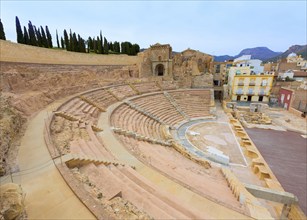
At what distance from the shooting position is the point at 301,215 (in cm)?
607

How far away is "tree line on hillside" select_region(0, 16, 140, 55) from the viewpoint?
16.9 meters

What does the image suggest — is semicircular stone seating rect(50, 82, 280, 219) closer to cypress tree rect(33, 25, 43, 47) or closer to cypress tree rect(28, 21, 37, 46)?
cypress tree rect(28, 21, 37, 46)

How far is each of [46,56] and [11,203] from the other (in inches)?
686

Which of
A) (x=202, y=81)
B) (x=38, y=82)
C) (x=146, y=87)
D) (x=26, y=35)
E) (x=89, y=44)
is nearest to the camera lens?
Result: (x=38, y=82)

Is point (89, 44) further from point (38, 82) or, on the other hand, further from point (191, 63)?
point (191, 63)

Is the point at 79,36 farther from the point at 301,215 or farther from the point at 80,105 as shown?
the point at 301,215

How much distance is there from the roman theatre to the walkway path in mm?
24

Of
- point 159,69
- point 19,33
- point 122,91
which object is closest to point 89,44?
point 19,33

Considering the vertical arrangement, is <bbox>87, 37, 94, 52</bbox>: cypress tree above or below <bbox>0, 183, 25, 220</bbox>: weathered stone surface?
above

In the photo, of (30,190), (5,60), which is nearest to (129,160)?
(30,190)

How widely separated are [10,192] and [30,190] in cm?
112

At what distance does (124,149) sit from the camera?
773cm

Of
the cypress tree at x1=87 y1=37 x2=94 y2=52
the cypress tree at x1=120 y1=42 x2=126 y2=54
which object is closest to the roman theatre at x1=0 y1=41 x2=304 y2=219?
the cypress tree at x1=87 y1=37 x2=94 y2=52

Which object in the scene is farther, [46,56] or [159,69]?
[159,69]
